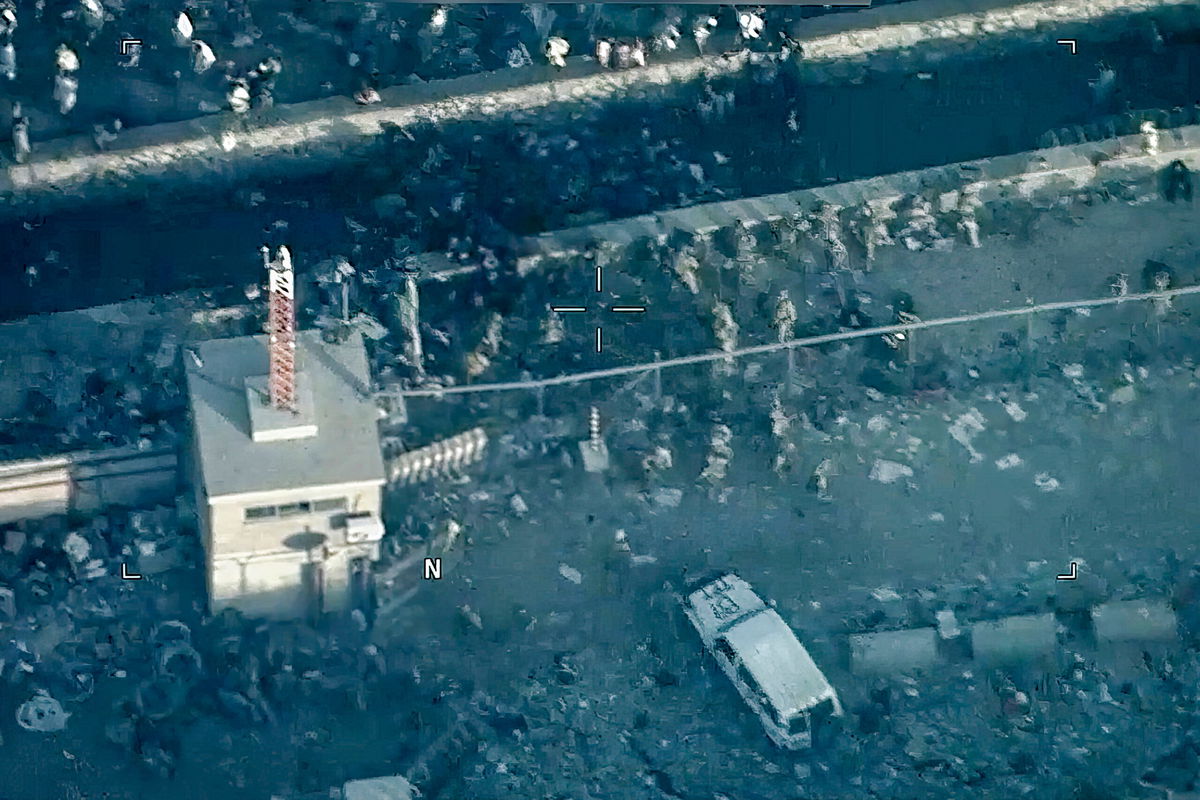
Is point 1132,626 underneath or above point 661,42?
underneath

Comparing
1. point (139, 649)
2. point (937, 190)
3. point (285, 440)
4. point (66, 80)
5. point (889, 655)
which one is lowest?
point (889, 655)

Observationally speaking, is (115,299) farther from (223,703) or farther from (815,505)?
(815,505)

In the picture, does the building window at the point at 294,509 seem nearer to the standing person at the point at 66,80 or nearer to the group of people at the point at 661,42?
the standing person at the point at 66,80

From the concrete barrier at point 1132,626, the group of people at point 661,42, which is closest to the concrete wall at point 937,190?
the group of people at point 661,42

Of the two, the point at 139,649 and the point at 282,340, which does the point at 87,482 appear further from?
the point at 282,340

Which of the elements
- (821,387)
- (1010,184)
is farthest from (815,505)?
A: (1010,184)

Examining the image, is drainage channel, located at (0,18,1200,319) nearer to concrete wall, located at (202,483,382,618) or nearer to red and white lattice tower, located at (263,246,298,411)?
red and white lattice tower, located at (263,246,298,411)

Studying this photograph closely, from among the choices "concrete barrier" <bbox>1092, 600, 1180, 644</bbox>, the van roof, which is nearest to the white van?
the van roof

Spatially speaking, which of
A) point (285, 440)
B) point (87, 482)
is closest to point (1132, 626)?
point (285, 440)
